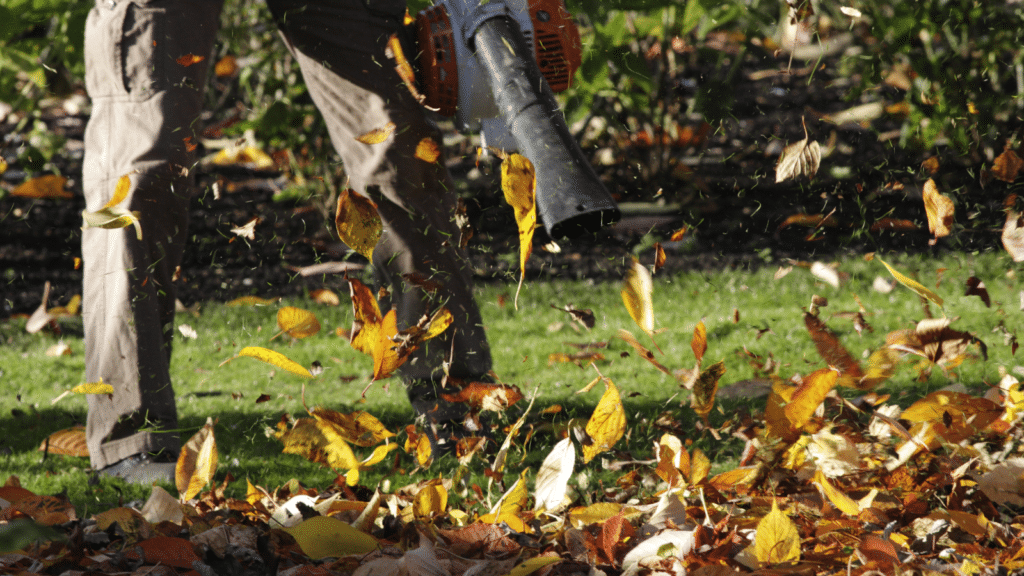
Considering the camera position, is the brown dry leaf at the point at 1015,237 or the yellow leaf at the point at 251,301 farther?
the yellow leaf at the point at 251,301

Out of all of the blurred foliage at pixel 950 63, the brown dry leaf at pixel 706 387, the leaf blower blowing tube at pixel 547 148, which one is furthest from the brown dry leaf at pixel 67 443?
the blurred foliage at pixel 950 63

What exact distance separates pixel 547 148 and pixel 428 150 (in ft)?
1.82

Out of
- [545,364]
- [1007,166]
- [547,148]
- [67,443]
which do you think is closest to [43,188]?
[67,443]

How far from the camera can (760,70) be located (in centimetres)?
569

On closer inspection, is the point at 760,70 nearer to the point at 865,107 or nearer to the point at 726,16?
the point at 865,107

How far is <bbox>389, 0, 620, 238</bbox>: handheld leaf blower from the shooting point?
1401 millimetres

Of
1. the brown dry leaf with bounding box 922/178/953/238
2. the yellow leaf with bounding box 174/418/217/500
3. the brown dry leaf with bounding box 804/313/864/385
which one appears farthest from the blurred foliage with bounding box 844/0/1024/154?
the yellow leaf with bounding box 174/418/217/500

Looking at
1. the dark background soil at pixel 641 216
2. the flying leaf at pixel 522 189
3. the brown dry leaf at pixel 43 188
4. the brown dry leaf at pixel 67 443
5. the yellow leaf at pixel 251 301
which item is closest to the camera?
the flying leaf at pixel 522 189

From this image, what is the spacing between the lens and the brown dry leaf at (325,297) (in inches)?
132

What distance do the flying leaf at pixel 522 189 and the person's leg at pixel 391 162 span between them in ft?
1.30

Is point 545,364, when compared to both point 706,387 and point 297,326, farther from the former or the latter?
point 706,387

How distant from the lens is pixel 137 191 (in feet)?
5.66

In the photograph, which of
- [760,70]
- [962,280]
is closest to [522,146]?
[962,280]

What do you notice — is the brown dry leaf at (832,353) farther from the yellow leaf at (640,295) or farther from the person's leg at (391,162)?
the person's leg at (391,162)
